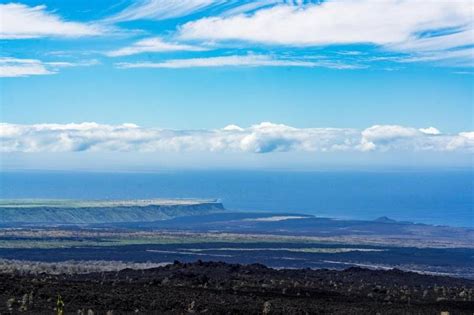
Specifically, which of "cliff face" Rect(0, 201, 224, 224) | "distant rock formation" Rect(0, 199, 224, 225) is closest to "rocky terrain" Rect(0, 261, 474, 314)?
"distant rock formation" Rect(0, 199, 224, 225)

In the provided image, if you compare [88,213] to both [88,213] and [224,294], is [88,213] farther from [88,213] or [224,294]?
[224,294]

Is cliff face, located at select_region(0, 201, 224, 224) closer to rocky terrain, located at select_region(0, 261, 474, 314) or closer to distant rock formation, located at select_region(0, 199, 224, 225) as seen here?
distant rock formation, located at select_region(0, 199, 224, 225)

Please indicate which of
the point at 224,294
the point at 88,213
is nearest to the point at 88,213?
the point at 88,213

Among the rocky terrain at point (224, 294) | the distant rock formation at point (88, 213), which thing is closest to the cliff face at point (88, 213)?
the distant rock formation at point (88, 213)

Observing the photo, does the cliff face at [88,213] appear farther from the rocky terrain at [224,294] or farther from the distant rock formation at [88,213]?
the rocky terrain at [224,294]

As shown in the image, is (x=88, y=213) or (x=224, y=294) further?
(x=88, y=213)
